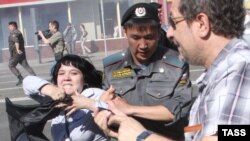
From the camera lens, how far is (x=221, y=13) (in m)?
1.79

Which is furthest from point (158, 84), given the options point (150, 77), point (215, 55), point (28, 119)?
point (215, 55)

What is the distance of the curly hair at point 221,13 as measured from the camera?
1789 mm

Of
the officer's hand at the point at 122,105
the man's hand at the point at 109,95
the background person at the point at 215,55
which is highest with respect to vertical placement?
the background person at the point at 215,55

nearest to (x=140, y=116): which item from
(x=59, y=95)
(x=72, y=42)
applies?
(x=59, y=95)

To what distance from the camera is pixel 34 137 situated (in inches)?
124

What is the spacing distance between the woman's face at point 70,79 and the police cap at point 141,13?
402 mm

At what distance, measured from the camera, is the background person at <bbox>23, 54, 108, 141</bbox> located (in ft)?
10.0

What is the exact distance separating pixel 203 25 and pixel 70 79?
1.48 meters

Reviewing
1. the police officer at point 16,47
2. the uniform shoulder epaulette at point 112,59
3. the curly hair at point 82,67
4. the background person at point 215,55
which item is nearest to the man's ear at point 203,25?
the background person at point 215,55

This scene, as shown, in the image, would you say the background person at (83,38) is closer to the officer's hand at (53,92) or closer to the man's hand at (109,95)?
the officer's hand at (53,92)

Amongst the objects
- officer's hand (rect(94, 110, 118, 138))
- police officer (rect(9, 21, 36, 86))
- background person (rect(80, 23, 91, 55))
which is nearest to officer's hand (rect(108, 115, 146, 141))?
officer's hand (rect(94, 110, 118, 138))

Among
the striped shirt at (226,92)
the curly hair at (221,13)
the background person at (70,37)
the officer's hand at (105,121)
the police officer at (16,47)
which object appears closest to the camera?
the striped shirt at (226,92)

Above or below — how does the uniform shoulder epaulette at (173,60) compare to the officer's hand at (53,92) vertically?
above

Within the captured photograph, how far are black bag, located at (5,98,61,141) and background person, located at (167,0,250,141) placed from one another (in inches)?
50.7
